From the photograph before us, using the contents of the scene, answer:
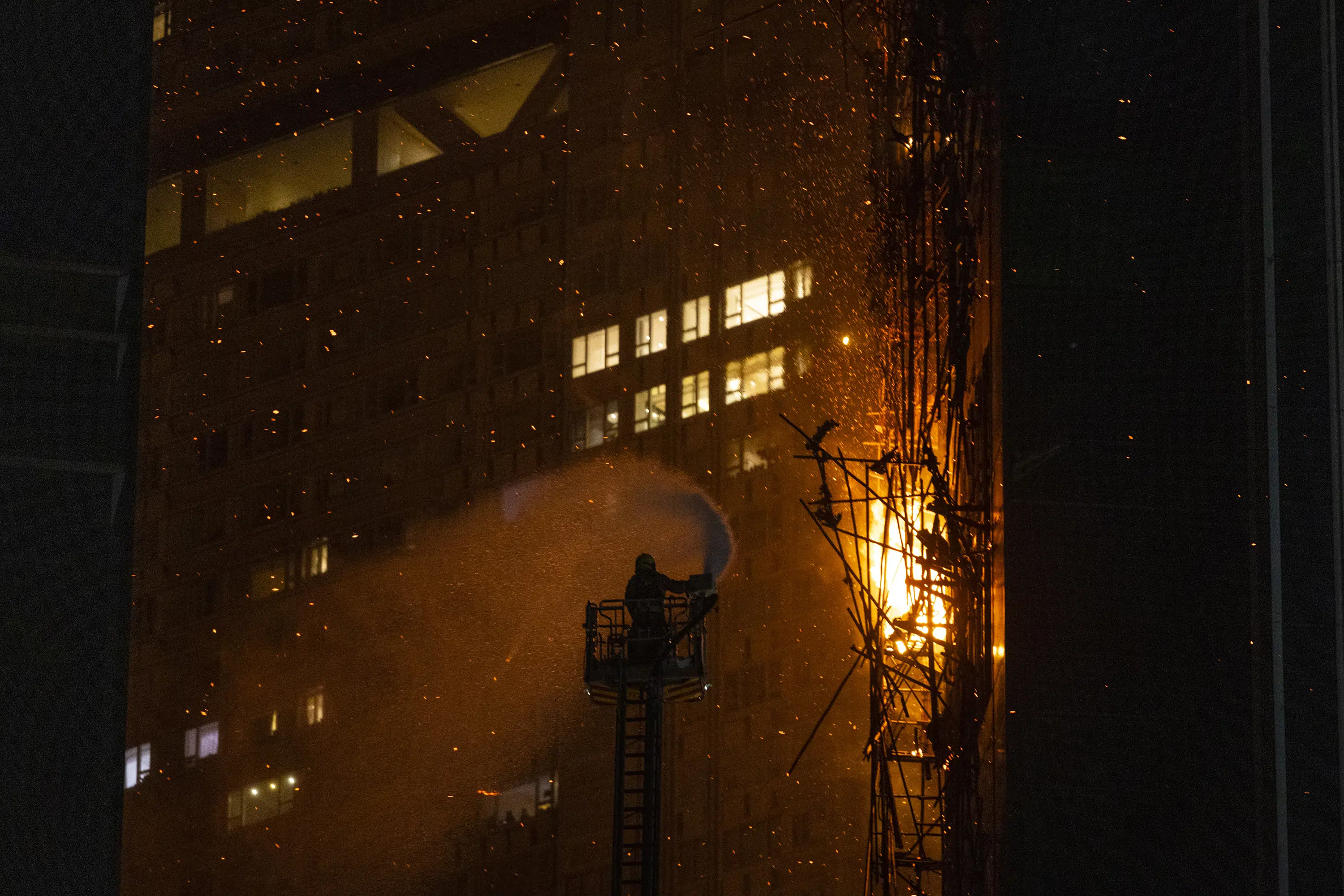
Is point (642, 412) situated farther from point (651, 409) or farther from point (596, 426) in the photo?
point (596, 426)

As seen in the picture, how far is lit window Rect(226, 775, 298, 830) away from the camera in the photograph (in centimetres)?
1931

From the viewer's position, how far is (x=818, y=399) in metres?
16.6

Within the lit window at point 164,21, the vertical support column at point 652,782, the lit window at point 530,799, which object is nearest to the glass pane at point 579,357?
the lit window at point 530,799

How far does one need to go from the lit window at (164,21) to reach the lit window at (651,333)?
8069 mm

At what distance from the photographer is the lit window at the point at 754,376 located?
1703 cm

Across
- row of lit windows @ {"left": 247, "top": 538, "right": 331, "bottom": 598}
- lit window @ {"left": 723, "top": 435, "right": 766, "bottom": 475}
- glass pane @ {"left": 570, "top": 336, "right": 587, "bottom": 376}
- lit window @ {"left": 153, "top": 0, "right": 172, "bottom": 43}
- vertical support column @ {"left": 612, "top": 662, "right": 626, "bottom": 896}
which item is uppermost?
lit window @ {"left": 153, "top": 0, "right": 172, "bottom": 43}

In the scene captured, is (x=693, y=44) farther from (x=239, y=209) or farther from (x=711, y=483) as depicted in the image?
(x=239, y=209)

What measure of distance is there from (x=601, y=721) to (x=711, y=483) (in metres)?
2.90

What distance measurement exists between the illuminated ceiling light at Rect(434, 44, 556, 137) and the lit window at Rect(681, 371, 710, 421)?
4.29m

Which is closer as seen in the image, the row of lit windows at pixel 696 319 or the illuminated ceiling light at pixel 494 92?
the row of lit windows at pixel 696 319

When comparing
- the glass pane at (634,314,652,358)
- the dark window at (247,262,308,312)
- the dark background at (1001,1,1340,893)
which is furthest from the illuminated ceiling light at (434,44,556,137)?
the dark background at (1001,1,1340,893)

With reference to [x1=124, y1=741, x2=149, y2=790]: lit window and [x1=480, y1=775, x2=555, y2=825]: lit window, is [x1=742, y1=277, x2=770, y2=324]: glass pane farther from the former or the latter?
[x1=124, y1=741, x2=149, y2=790]: lit window

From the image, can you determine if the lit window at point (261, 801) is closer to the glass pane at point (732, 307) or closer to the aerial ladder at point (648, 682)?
the glass pane at point (732, 307)

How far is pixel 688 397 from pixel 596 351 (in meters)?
1.57
